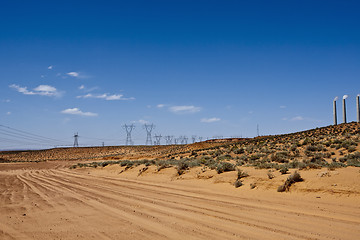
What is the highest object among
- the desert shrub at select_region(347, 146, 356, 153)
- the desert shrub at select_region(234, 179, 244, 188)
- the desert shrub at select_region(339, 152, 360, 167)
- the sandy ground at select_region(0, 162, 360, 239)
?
the desert shrub at select_region(347, 146, 356, 153)

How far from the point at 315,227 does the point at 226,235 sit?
2.45 meters

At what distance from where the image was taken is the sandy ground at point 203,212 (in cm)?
788

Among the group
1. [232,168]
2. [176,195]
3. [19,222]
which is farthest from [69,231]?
[232,168]

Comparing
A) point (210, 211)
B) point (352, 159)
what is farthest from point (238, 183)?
point (352, 159)

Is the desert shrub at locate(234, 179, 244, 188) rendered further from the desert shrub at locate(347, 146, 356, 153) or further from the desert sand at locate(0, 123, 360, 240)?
the desert shrub at locate(347, 146, 356, 153)

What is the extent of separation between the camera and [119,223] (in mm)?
9070

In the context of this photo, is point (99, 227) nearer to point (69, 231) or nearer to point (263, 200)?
point (69, 231)

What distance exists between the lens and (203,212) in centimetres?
1023

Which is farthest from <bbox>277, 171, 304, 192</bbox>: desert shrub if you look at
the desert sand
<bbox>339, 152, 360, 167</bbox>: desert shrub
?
<bbox>339, 152, 360, 167</bbox>: desert shrub

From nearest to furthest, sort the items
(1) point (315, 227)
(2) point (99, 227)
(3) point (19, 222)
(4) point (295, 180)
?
(1) point (315, 227)
(2) point (99, 227)
(3) point (19, 222)
(4) point (295, 180)

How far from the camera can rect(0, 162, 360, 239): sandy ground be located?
25.8 feet

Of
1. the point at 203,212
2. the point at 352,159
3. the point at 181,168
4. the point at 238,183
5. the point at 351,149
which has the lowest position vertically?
the point at 203,212

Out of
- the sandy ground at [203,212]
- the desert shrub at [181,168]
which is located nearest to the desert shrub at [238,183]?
the sandy ground at [203,212]

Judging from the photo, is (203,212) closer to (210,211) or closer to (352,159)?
(210,211)
